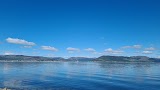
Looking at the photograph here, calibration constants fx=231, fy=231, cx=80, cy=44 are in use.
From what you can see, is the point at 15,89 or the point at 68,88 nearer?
the point at 15,89

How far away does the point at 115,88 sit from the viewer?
235ft

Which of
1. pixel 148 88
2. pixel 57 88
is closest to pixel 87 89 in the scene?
pixel 57 88

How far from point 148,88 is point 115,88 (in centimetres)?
1035

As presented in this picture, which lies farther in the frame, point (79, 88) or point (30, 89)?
point (79, 88)

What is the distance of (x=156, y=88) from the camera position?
72.2 m

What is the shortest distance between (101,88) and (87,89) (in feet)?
17.3

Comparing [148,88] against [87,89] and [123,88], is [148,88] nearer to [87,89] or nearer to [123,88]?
[123,88]

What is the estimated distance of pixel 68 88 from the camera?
2781 inches

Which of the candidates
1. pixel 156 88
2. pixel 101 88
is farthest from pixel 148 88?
pixel 101 88

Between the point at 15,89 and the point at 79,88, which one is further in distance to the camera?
the point at 79,88

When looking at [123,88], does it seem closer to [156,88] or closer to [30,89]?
[156,88]

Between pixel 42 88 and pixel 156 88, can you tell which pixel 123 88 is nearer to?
pixel 156 88

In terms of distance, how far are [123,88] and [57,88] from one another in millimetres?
20432

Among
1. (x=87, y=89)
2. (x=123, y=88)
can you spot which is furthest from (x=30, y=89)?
(x=123, y=88)
